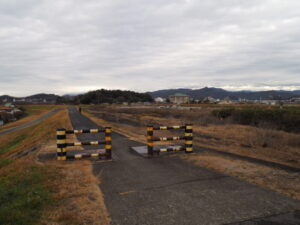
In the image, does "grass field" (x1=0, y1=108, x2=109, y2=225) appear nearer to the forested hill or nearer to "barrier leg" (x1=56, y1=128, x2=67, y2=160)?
"barrier leg" (x1=56, y1=128, x2=67, y2=160)

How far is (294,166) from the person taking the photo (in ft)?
21.5

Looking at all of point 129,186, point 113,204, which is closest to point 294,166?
point 129,186

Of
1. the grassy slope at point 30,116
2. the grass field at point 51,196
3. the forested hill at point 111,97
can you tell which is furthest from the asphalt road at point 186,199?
the forested hill at point 111,97

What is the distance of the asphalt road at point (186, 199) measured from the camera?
352cm

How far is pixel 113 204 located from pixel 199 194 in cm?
177

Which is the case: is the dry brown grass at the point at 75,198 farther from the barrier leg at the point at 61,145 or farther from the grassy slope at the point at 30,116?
the grassy slope at the point at 30,116

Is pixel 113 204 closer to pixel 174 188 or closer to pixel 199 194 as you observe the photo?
pixel 174 188

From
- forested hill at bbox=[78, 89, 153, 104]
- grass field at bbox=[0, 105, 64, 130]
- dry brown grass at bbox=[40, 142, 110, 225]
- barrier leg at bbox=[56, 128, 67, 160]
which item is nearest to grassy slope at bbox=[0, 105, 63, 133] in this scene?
grass field at bbox=[0, 105, 64, 130]

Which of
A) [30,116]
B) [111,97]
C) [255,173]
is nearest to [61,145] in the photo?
[255,173]

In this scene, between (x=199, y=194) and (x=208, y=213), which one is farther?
(x=199, y=194)

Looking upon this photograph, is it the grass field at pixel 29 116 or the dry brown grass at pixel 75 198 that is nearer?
the dry brown grass at pixel 75 198

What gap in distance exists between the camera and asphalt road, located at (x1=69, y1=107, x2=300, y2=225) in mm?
3521

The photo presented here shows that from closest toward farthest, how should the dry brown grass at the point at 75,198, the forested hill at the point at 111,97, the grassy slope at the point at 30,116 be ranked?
the dry brown grass at the point at 75,198, the grassy slope at the point at 30,116, the forested hill at the point at 111,97

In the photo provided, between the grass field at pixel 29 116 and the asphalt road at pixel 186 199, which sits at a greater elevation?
the asphalt road at pixel 186 199
